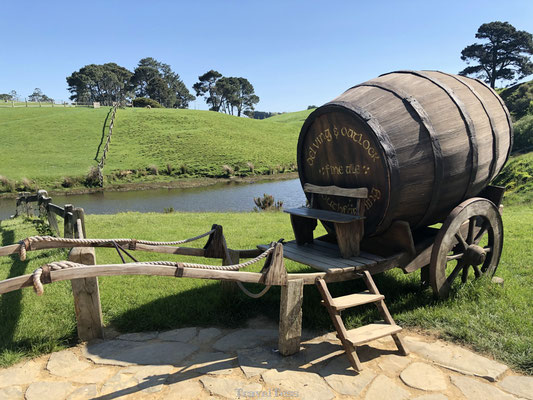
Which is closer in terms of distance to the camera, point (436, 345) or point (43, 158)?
point (436, 345)

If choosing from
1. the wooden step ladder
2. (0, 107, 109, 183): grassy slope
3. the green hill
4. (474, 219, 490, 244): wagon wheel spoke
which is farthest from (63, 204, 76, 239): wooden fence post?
(0, 107, 109, 183): grassy slope

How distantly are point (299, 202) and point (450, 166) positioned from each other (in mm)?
13311

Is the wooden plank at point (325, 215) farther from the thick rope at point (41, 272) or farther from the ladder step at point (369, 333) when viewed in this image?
the thick rope at point (41, 272)

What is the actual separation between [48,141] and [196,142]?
14.5 meters

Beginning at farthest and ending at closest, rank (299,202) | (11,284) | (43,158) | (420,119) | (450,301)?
(43,158), (299,202), (450,301), (420,119), (11,284)

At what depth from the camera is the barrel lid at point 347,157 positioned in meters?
3.59

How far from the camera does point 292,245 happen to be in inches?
175

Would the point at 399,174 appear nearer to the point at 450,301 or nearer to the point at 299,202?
the point at 450,301

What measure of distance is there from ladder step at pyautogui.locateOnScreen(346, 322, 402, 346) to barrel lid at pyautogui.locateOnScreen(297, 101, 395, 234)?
997 mm

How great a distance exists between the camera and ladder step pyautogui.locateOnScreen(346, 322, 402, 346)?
307 centimetres

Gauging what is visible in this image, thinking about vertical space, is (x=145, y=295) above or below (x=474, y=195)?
below

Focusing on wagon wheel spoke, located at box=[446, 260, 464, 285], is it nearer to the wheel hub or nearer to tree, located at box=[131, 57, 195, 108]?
the wheel hub

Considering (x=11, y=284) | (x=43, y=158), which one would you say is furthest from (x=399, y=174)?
(x=43, y=158)

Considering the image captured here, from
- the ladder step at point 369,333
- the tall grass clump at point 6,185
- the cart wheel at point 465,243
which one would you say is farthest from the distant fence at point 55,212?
the tall grass clump at point 6,185
